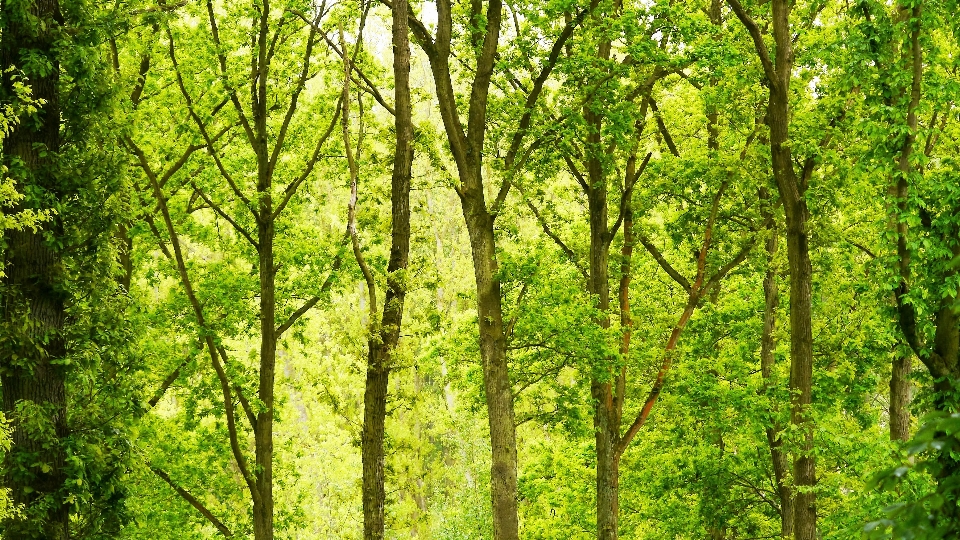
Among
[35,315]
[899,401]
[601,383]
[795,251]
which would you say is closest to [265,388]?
[35,315]

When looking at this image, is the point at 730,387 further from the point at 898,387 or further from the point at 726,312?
the point at 898,387

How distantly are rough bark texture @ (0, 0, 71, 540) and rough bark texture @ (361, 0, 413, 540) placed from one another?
→ 15.3 feet

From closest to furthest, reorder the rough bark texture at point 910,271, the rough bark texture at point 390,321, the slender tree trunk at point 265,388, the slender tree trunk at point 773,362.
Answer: the rough bark texture at point 910,271 < the rough bark texture at point 390,321 < the slender tree trunk at point 265,388 < the slender tree trunk at point 773,362

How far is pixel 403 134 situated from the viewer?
49.7 ft

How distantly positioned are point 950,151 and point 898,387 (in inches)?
179

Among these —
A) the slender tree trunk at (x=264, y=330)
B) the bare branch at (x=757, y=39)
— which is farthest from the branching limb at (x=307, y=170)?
the bare branch at (x=757, y=39)

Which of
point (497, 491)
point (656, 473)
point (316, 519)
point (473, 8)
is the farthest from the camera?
point (316, 519)

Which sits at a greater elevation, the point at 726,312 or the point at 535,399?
the point at 726,312

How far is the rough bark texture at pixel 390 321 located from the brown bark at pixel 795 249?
17.7ft

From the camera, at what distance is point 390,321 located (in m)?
15.3

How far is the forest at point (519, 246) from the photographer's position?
38.0 ft

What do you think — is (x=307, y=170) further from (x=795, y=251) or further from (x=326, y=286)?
(x=795, y=251)

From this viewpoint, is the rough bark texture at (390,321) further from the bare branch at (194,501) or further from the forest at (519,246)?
the bare branch at (194,501)

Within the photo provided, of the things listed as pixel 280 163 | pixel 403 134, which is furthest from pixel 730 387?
pixel 280 163
